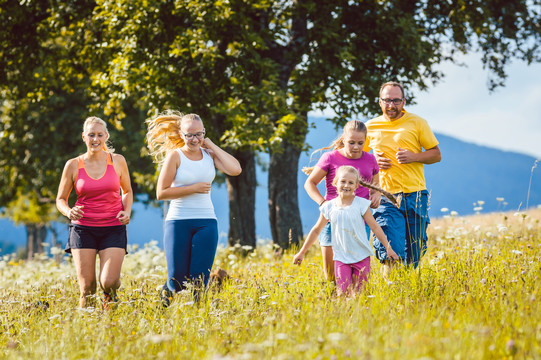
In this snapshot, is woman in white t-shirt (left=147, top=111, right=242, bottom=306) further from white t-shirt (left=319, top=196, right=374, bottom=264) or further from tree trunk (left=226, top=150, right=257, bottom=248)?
tree trunk (left=226, top=150, right=257, bottom=248)

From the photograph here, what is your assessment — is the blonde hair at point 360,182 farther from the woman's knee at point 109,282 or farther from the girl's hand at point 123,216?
the woman's knee at point 109,282

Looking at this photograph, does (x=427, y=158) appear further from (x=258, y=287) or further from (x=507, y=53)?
(x=507, y=53)

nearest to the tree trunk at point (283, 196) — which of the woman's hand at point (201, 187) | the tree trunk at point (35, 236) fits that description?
the woman's hand at point (201, 187)

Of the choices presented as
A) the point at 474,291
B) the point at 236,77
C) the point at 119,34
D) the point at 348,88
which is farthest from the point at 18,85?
the point at 474,291

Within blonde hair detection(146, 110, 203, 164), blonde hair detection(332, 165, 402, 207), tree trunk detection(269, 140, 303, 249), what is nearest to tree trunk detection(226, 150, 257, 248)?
tree trunk detection(269, 140, 303, 249)

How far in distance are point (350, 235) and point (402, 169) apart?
1108 mm

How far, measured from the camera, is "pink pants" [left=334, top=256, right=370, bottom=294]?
494cm

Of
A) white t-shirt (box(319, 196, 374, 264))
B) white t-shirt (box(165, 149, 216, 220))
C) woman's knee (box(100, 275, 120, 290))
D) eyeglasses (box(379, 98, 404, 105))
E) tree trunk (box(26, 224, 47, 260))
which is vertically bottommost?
tree trunk (box(26, 224, 47, 260))

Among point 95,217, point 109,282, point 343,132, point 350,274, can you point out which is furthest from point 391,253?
point 95,217

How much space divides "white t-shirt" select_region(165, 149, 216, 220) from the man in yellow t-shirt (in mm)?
1840

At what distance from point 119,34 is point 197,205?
7924 millimetres

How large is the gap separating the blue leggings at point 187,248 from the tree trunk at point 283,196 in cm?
739

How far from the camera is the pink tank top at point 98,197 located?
5.57 metres

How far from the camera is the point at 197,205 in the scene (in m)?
5.27
